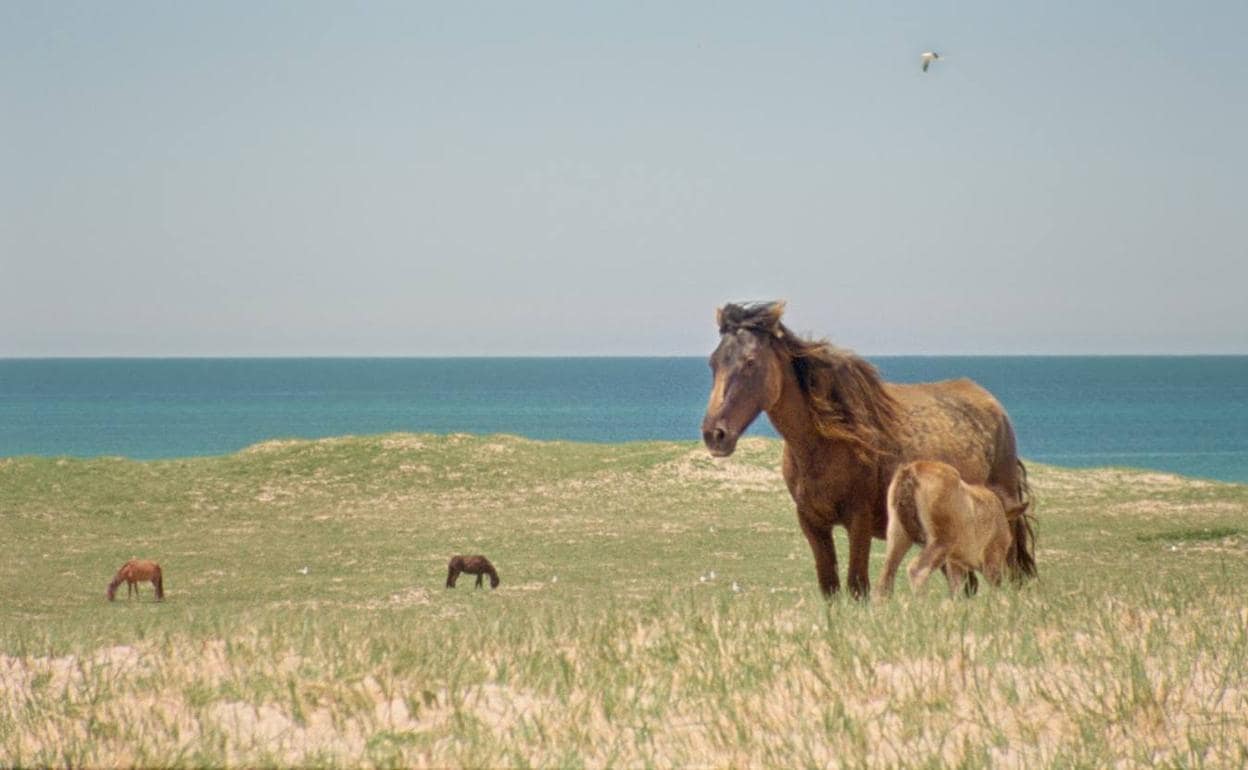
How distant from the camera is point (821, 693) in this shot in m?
7.01

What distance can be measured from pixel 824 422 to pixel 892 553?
0.92m

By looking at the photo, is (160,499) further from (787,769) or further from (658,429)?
(658,429)

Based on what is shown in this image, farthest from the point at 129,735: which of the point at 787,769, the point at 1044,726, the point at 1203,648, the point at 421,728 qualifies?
the point at 1203,648

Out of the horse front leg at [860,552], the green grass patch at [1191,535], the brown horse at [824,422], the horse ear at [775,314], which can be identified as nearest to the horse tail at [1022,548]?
the brown horse at [824,422]

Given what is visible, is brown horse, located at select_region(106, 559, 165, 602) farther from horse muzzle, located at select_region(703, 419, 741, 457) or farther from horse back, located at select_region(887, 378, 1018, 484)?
horse muzzle, located at select_region(703, 419, 741, 457)

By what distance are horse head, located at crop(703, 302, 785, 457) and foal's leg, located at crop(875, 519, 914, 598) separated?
3.58 ft

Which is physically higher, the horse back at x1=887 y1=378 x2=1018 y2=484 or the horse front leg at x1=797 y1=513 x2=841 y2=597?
the horse back at x1=887 y1=378 x2=1018 y2=484

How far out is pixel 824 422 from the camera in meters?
9.52

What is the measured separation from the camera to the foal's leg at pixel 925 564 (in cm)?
906

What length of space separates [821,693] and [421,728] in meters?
1.86

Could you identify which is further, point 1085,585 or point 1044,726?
point 1085,585

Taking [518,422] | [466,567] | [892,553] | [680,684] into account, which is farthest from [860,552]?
[518,422]

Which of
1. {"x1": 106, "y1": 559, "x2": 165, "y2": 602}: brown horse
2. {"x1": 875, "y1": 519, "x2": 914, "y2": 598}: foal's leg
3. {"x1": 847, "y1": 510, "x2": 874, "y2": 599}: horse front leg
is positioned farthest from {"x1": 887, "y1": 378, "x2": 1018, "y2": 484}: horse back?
{"x1": 106, "y1": 559, "x2": 165, "y2": 602}: brown horse

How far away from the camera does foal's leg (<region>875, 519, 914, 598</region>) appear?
30.2ft
